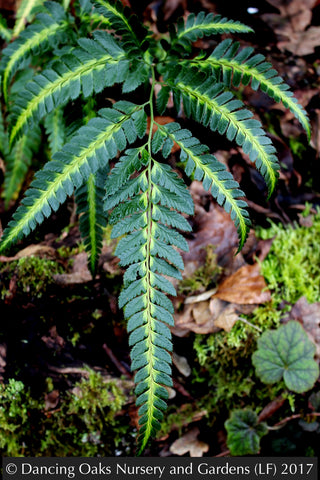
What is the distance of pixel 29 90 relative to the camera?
1.67 m

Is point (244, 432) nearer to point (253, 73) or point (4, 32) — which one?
point (253, 73)

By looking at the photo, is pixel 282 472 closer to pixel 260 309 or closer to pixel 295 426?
pixel 295 426

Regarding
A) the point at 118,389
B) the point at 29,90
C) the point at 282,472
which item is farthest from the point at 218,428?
the point at 29,90

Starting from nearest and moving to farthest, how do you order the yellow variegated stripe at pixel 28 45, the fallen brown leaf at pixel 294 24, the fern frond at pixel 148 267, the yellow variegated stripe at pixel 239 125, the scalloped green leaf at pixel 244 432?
the fern frond at pixel 148 267, the yellow variegated stripe at pixel 239 125, the yellow variegated stripe at pixel 28 45, the scalloped green leaf at pixel 244 432, the fallen brown leaf at pixel 294 24

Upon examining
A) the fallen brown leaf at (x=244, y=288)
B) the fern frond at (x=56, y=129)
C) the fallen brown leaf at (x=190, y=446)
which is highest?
the fern frond at (x=56, y=129)

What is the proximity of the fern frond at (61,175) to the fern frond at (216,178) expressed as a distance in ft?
1.00

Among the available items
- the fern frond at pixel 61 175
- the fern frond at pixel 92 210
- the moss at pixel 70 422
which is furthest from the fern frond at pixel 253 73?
the moss at pixel 70 422

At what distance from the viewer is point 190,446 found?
2.11 metres

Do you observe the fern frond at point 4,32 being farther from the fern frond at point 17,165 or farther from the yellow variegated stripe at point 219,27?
the yellow variegated stripe at point 219,27

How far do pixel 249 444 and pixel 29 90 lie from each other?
2180 mm

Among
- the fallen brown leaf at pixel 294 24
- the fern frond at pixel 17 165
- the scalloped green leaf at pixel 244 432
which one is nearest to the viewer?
the scalloped green leaf at pixel 244 432

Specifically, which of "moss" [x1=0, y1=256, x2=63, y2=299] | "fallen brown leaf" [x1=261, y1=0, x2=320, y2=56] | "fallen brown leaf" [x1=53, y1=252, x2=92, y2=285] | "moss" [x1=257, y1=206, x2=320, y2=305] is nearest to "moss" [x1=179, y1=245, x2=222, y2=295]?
"moss" [x1=257, y1=206, x2=320, y2=305]

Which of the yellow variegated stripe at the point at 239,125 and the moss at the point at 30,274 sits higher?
the yellow variegated stripe at the point at 239,125

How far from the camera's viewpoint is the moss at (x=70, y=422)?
200 cm
